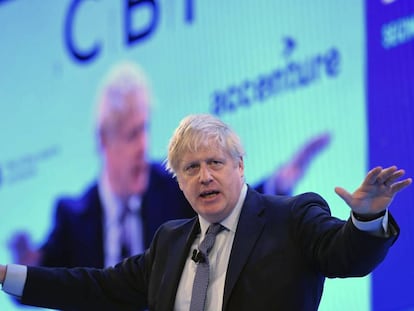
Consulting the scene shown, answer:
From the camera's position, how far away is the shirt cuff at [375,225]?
6.01 ft

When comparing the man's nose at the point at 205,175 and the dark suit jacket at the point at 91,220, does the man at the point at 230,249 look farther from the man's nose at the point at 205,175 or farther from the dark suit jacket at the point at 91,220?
the dark suit jacket at the point at 91,220

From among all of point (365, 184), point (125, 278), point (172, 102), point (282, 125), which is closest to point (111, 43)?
point (172, 102)

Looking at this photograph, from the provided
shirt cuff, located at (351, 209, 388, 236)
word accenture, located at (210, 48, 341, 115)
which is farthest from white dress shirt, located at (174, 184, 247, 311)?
word accenture, located at (210, 48, 341, 115)

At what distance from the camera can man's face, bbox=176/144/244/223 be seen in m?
2.11

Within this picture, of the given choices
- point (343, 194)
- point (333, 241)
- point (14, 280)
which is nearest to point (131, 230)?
point (14, 280)

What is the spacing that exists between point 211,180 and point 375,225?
0.43 meters

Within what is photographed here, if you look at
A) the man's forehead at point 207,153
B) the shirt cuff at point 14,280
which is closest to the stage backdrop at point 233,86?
the man's forehead at point 207,153

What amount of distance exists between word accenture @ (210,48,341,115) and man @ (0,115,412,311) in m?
1.12

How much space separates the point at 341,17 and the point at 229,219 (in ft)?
4.33

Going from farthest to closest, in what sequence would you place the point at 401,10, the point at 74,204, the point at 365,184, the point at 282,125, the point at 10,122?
1. the point at 10,122
2. the point at 74,204
3. the point at 282,125
4. the point at 401,10
5. the point at 365,184

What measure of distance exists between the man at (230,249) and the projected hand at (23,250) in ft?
6.34

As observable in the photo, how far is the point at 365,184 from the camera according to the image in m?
1.80

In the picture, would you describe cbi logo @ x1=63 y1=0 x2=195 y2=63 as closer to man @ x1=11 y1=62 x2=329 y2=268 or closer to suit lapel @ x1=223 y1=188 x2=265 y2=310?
man @ x1=11 y1=62 x2=329 y2=268

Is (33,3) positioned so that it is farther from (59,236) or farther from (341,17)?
(341,17)
